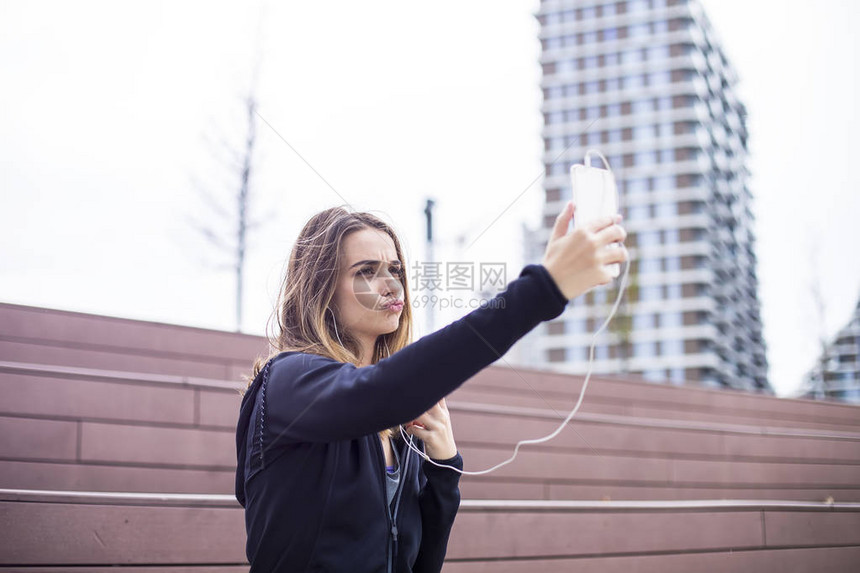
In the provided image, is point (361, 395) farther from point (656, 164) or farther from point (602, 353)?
point (656, 164)

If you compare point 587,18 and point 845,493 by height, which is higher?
point 587,18

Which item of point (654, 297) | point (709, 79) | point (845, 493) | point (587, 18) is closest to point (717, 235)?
point (654, 297)

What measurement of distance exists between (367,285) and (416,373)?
1.43 ft

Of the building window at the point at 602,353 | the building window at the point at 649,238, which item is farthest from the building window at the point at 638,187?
the building window at the point at 602,353

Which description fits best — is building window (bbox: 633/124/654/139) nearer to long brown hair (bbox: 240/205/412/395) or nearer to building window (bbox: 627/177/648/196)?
building window (bbox: 627/177/648/196)

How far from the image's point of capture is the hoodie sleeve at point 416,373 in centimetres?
96

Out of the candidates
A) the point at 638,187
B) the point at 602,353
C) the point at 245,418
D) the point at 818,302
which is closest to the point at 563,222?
the point at 245,418

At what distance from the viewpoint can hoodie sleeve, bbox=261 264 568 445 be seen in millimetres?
958

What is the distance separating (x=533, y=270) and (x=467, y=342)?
12cm

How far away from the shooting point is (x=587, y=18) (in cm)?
5722

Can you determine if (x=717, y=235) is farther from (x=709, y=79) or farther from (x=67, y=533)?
(x=67, y=533)

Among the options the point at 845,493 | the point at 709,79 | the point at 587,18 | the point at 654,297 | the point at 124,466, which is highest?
the point at 587,18

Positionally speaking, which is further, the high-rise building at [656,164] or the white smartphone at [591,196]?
the high-rise building at [656,164]

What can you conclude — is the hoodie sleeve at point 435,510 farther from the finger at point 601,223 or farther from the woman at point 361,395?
the finger at point 601,223
